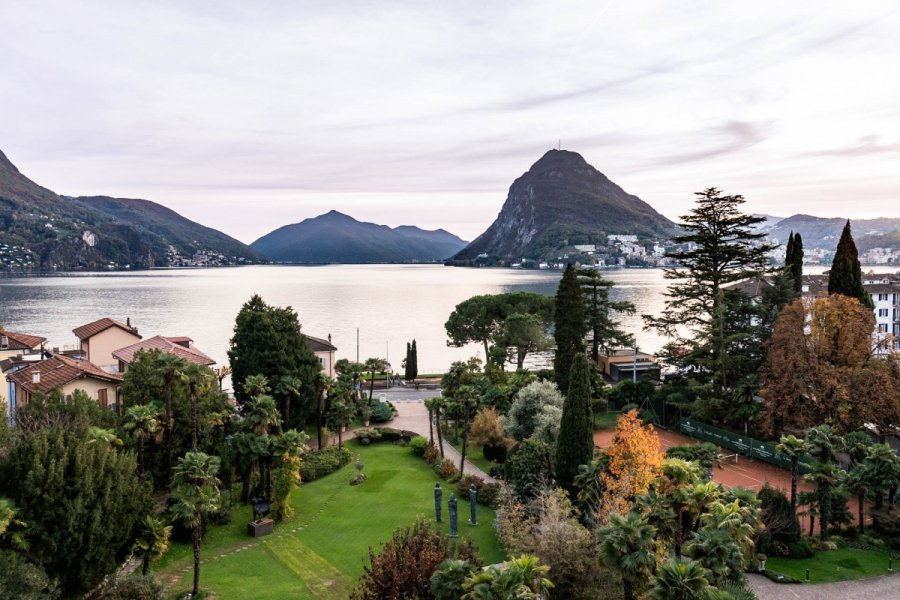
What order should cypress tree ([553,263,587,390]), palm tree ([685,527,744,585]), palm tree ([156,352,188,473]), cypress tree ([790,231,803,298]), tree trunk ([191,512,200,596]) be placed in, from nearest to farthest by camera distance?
palm tree ([685,527,744,585]), tree trunk ([191,512,200,596]), palm tree ([156,352,188,473]), cypress tree ([553,263,587,390]), cypress tree ([790,231,803,298])

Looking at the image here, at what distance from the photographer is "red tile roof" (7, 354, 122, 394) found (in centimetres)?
2923

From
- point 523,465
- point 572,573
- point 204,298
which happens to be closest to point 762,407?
point 523,465

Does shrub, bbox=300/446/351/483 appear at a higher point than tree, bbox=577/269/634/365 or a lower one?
lower

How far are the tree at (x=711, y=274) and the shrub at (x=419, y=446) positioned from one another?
17.4 meters

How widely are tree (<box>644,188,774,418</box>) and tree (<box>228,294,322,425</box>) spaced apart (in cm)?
2373

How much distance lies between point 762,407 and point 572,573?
2098 cm

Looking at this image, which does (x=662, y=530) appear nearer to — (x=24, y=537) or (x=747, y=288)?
(x=24, y=537)

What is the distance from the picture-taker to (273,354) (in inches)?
1359

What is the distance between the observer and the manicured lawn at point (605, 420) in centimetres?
3784

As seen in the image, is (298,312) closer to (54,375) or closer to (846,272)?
(54,375)

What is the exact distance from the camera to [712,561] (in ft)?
43.2

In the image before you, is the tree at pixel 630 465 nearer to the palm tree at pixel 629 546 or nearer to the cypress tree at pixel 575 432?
the cypress tree at pixel 575 432

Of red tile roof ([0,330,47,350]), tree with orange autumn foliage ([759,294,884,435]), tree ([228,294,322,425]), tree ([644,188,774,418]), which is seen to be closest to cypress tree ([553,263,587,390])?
tree ([644,188,774,418])

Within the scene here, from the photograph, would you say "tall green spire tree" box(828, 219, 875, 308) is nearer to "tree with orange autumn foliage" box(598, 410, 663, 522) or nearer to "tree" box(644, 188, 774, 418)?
"tree" box(644, 188, 774, 418)
